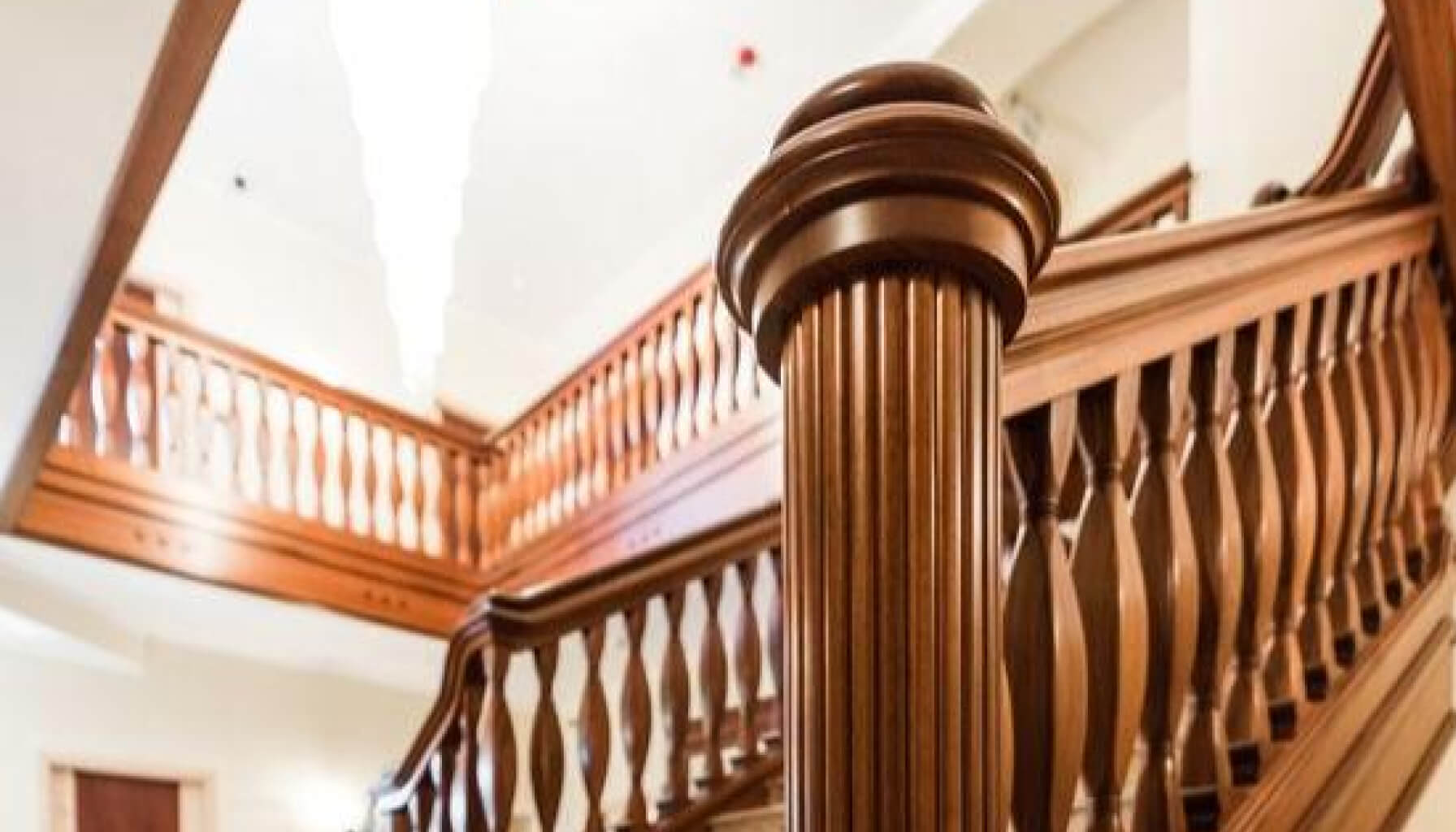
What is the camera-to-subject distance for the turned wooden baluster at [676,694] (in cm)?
272

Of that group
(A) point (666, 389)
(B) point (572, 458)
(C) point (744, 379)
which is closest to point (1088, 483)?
(C) point (744, 379)

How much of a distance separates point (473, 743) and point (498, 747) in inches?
3.1

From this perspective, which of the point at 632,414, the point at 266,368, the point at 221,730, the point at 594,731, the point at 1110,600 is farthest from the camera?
the point at 221,730

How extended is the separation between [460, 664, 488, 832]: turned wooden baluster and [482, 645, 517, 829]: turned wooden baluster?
0.12ft

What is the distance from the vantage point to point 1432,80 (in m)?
1.87

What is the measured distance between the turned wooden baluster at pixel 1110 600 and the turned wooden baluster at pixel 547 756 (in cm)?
165

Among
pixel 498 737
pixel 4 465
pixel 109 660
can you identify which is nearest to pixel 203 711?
pixel 109 660

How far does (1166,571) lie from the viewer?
3.57 feet

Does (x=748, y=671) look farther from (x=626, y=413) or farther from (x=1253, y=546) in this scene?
(x=626, y=413)

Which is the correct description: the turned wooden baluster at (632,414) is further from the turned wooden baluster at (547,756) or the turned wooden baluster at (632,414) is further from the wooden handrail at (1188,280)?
the wooden handrail at (1188,280)

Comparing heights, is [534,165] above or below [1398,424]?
above

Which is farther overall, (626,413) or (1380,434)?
(626,413)

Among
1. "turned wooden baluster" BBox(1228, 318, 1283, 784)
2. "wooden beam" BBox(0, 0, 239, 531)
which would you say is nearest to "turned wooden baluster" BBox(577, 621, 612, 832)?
"wooden beam" BBox(0, 0, 239, 531)

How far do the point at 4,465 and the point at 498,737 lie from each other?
3050 millimetres
